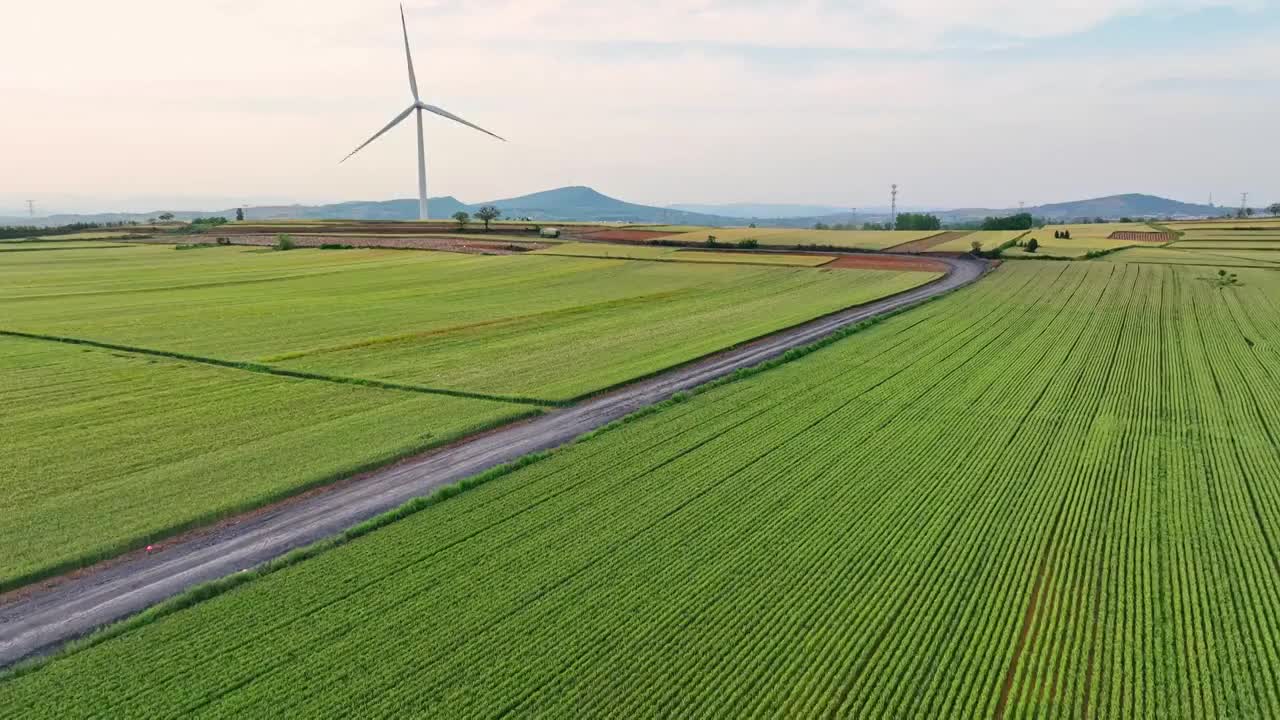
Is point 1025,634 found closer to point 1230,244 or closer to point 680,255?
point 680,255

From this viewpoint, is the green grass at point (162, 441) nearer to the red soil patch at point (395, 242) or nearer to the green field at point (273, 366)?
the green field at point (273, 366)

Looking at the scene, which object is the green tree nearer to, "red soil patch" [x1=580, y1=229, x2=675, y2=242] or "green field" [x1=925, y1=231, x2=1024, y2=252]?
"red soil patch" [x1=580, y1=229, x2=675, y2=242]

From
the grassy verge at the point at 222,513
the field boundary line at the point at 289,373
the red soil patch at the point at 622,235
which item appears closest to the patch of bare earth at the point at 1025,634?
the grassy verge at the point at 222,513

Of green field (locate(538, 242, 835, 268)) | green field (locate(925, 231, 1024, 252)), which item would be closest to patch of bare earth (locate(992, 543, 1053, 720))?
green field (locate(538, 242, 835, 268))

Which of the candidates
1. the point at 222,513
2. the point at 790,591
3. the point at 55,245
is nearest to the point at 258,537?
the point at 222,513

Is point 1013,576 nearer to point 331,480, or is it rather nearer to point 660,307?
point 331,480

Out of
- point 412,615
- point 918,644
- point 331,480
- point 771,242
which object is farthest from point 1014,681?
point 771,242

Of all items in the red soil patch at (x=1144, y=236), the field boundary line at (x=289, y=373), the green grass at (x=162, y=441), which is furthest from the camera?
the red soil patch at (x=1144, y=236)
